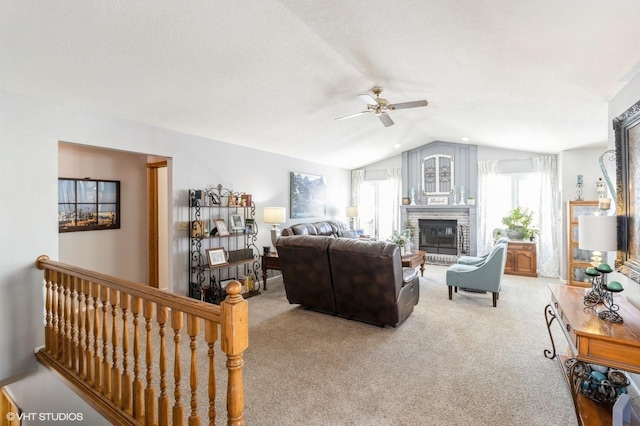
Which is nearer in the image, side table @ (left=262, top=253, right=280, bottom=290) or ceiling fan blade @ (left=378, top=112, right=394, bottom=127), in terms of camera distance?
ceiling fan blade @ (left=378, top=112, right=394, bottom=127)

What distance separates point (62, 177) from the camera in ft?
14.1

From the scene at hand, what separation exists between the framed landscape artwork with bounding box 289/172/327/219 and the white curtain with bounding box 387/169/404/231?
1.86m

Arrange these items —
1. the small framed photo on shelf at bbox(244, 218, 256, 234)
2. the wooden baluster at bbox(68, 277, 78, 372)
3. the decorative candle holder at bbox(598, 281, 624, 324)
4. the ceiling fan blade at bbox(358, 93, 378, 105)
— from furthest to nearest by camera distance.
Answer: the small framed photo on shelf at bbox(244, 218, 256, 234)
the ceiling fan blade at bbox(358, 93, 378, 105)
the wooden baluster at bbox(68, 277, 78, 372)
the decorative candle holder at bbox(598, 281, 624, 324)

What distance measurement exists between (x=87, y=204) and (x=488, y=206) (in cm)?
762

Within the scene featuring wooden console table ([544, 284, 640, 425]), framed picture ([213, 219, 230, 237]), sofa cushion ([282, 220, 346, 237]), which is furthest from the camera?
sofa cushion ([282, 220, 346, 237])

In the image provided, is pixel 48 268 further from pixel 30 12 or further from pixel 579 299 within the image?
pixel 579 299

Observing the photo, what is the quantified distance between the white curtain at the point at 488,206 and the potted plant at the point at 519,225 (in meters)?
0.46

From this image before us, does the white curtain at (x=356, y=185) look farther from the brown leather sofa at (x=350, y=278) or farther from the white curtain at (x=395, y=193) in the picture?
the brown leather sofa at (x=350, y=278)

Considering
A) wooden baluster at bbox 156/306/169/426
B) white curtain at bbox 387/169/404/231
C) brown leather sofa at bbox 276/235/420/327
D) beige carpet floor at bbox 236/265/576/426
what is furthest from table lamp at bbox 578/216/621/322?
white curtain at bbox 387/169/404/231

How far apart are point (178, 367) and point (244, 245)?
3804mm

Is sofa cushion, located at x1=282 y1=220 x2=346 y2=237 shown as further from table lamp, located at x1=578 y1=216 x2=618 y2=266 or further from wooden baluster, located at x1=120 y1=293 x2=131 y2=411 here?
table lamp, located at x1=578 y1=216 x2=618 y2=266

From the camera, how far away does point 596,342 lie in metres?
1.80

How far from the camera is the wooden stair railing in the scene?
1526 mm

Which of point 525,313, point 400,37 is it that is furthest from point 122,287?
point 525,313
